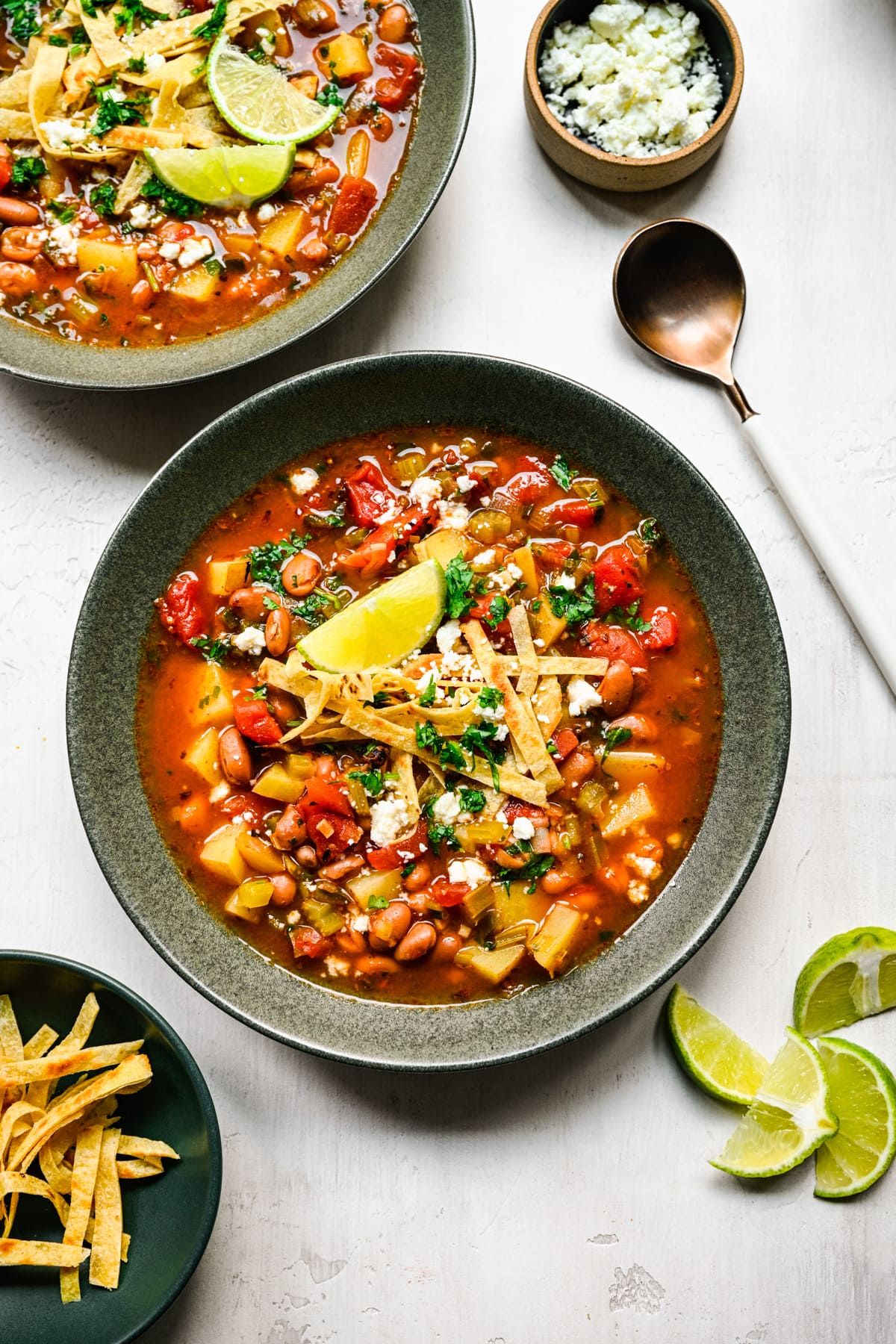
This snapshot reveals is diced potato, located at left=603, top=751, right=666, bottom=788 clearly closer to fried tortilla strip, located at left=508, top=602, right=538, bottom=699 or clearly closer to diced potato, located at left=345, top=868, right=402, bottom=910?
fried tortilla strip, located at left=508, top=602, right=538, bottom=699

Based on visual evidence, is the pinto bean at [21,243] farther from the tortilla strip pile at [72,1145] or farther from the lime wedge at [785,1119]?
the lime wedge at [785,1119]

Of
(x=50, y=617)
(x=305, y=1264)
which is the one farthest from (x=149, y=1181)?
(x=50, y=617)

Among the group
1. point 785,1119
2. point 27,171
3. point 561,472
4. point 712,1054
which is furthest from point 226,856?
point 27,171

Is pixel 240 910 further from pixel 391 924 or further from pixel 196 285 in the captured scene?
pixel 196 285

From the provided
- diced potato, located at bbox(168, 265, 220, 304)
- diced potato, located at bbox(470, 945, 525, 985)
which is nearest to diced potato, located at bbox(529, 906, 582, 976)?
diced potato, located at bbox(470, 945, 525, 985)

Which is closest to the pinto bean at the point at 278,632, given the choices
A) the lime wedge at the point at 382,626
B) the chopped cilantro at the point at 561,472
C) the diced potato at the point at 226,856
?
the lime wedge at the point at 382,626

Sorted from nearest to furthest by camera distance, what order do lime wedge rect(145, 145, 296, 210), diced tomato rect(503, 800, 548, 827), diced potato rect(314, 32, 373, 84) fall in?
diced tomato rect(503, 800, 548, 827) < lime wedge rect(145, 145, 296, 210) < diced potato rect(314, 32, 373, 84)

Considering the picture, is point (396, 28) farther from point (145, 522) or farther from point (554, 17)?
point (145, 522)
